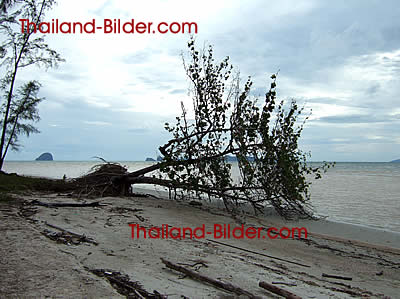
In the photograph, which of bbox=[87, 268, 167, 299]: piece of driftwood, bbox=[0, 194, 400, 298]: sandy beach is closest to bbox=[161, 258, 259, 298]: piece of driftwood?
bbox=[0, 194, 400, 298]: sandy beach

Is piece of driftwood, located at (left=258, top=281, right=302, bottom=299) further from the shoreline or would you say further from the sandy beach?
the shoreline

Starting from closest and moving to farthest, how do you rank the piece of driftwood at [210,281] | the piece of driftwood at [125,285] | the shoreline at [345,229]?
the piece of driftwood at [125,285]
the piece of driftwood at [210,281]
the shoreline at [345,229]

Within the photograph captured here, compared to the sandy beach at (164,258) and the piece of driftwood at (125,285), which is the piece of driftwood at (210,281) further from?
the piece of driftwood at (125,285)

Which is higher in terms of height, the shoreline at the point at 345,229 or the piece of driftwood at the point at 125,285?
the piece of driftwood at the point at 125,285

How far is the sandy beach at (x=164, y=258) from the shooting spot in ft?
9.39

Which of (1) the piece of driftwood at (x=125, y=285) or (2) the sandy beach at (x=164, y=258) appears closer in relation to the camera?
(1) the piece of driftwood at (x=125, y=285)

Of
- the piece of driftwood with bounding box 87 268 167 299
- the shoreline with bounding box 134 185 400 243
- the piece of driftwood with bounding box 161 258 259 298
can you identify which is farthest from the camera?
the shoreline with bounding box 134 185 400 243

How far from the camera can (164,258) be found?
3.84m

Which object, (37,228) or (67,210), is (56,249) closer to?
(37,228)

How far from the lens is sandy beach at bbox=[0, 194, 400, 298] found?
2.86 metres

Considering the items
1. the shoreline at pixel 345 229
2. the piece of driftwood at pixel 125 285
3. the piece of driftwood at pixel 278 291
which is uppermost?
the piece of driftwood at pixel 125 285

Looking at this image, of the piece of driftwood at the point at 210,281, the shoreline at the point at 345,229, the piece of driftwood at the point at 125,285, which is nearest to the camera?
the piece of driftwood at the point at 125,285

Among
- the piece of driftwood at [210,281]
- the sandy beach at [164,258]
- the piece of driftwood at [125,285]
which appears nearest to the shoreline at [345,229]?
the sandy beach at [164,258]

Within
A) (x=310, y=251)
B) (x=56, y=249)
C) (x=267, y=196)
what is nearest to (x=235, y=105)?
(x=267, y=196)
